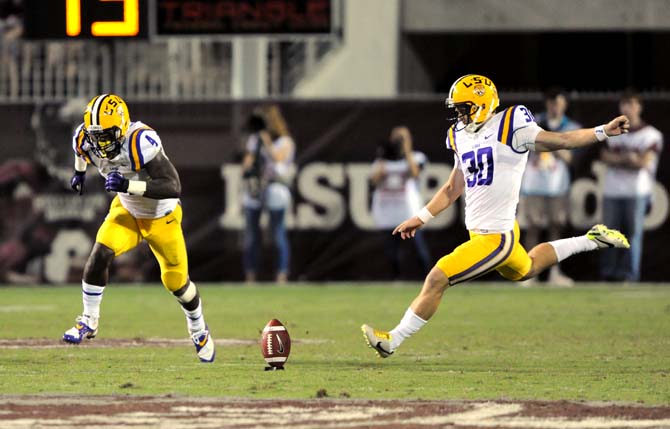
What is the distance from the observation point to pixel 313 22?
17.5 m

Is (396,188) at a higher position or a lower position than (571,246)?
lower

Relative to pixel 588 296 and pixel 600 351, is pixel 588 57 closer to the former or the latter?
pixel 588 296

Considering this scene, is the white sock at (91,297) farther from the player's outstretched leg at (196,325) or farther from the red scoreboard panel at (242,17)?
the red scoreboard panel at (242,17)

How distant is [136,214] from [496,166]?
2.58 meters

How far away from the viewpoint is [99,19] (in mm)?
16625

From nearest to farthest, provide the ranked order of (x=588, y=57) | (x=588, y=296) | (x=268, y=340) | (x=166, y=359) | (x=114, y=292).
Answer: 1. (x=268, y=340)
2. (x=166, y=359)
3. (x=588, y=296)
4. (x=114, y=292)
5. (x=588, y=57)

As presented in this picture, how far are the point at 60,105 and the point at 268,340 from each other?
32.7 ft

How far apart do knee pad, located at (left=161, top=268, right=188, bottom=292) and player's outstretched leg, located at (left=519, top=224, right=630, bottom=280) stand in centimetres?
241

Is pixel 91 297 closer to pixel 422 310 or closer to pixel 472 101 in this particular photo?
pixel 422 310

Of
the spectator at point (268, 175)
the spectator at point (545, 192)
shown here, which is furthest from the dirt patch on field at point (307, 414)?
the spectator at point (268, 175)

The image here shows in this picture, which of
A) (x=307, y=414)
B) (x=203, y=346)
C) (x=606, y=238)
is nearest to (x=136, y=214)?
(x=203, y=346)

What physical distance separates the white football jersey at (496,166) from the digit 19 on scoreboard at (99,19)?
6.83m

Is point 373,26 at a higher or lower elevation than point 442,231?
higher

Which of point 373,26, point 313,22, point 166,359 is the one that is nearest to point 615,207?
point 313,22
